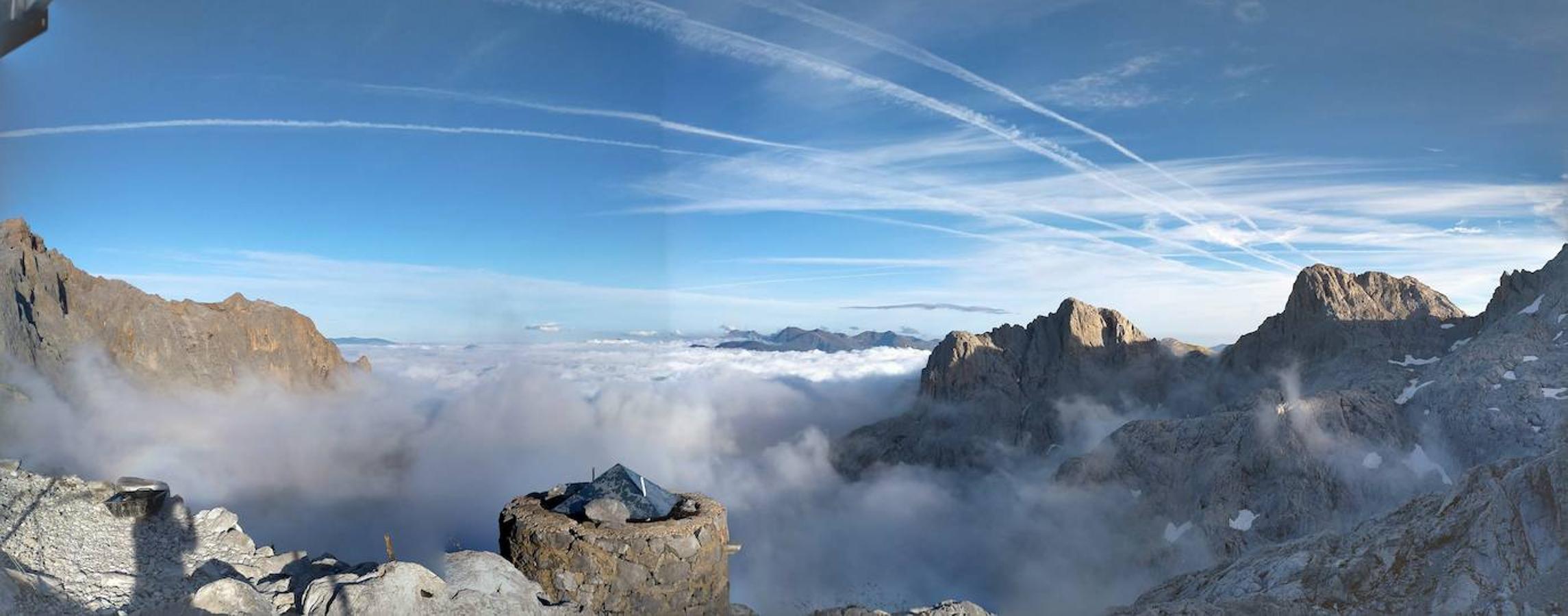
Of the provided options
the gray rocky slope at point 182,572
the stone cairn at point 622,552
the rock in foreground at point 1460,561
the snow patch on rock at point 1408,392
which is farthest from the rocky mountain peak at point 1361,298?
the gray rocky slope at point 182,572

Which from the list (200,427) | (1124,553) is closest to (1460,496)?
(1124,553)

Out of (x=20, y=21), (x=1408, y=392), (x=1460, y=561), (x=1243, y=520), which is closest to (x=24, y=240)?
(x=20, y=21)

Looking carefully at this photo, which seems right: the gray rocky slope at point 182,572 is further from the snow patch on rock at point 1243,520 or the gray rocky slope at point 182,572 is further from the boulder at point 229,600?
the snow patch on rock at point 1243,520

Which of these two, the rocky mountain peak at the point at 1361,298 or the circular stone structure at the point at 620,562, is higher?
the rocky mountain peak at the point at 1361,298

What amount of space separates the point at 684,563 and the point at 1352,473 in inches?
5035

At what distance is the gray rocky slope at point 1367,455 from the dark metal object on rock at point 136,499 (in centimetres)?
2605

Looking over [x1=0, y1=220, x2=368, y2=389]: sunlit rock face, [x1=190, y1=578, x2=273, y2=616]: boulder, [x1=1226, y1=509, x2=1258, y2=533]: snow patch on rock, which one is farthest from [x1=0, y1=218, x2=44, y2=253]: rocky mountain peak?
[x1=1226, y1=509, x2=1258, y2=533]: snow patch on rock

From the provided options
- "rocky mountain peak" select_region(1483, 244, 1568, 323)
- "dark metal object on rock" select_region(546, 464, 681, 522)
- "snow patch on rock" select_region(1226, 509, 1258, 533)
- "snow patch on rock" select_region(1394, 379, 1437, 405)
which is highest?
"rocky mountain peak" select_region(1483, 244, 1568, 323)

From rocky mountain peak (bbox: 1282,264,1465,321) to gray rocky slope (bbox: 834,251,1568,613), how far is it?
0.41 metres

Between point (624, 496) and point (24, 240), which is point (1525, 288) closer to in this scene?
point (624, 496)

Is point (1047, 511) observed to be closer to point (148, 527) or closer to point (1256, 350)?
point (1256, 350)

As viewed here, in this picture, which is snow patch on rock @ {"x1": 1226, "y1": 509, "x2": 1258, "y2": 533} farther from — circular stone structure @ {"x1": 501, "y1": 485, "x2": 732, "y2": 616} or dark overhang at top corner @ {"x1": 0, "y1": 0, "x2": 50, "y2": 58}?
dark overhang at top corner @ {"x1": 0, "y1": 0, "x2": 50, "y2": 58}

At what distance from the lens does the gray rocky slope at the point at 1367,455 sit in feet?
51.7

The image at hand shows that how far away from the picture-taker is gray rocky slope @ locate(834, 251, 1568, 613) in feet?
51.7
